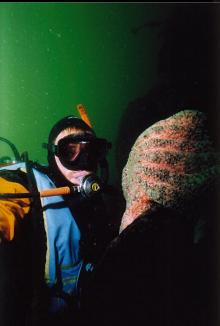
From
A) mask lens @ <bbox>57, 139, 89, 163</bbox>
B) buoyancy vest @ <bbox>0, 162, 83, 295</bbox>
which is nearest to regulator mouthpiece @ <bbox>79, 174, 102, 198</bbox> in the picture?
buoyancy vest @ <bbox>0, 162, 83, 295</bbox>

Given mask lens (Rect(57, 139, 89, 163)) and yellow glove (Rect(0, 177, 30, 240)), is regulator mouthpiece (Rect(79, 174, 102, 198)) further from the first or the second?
yellow glove (Rect(0, 177, 30, 240))

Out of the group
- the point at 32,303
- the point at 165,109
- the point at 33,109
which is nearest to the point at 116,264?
the point at 32,303

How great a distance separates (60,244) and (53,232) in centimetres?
16

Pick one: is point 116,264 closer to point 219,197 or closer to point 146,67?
point 219,197

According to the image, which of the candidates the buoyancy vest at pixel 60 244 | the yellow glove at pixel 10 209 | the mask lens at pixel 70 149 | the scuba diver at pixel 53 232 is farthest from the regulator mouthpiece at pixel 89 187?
the yellow glove at pixel 10 209

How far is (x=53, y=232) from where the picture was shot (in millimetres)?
2430

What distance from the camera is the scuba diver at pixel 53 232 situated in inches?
74.8

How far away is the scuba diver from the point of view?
1900 millimetres

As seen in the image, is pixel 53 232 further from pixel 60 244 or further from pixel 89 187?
pixel 89 187

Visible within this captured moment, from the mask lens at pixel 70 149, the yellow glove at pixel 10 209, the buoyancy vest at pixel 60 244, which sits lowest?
the buoyancy vest at pixel 60 244

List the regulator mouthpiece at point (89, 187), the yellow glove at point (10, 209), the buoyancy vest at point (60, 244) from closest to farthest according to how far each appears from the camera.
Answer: the yellow glove at point (10, 209), the buoyancy vest at point (60, 244), the regulator mouthpiece at point (89, 187)

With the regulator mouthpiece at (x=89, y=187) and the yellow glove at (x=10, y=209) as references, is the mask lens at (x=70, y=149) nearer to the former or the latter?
the regulator mouthpiece at (x=89, y=187)

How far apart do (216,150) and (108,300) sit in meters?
0.87

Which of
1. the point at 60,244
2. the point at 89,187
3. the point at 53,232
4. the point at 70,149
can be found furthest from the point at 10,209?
the point at 70,149
